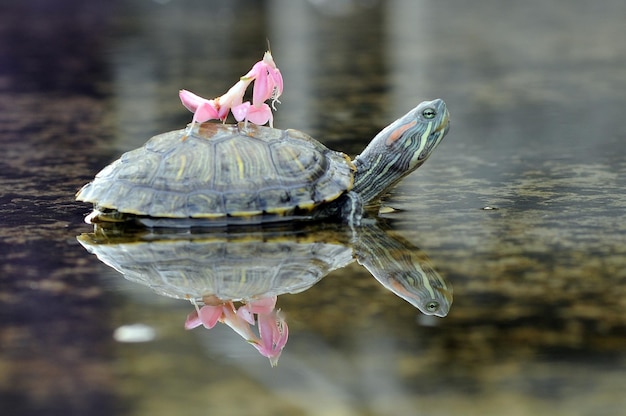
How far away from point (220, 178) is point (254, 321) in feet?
3.13

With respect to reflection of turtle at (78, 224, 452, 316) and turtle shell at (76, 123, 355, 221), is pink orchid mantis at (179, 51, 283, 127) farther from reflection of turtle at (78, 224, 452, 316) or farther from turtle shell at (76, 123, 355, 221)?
reflection of turtle at (78, 224, 452, 316)

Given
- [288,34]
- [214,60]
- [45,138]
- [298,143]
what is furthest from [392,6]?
[298,143]

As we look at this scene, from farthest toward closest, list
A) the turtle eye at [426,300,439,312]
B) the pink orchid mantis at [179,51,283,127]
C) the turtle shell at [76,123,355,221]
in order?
the pink orchid mantis at [179,51,283,127] → the turtle shell at [76,123,355,221] → the turtle eye at [426,300,439,312]

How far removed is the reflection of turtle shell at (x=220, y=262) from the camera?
10.4 ft

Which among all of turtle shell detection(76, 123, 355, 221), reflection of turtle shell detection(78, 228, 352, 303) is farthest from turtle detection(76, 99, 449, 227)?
reflection of turtle shell detection(78, 228, 352, 303)

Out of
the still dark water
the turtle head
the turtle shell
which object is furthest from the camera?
the turtle head

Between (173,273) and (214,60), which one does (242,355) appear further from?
(214,60)

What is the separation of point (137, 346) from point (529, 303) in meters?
1.14

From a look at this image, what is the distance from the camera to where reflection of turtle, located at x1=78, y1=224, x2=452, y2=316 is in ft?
10.3

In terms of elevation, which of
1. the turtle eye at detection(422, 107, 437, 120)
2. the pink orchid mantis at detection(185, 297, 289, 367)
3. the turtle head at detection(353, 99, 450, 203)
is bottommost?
the pink orchid mantis at detection(185, 297, 289, 367)

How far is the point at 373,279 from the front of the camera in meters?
3.27

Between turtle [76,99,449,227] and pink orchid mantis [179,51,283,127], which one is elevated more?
pink orchid mantis [179,51,283,127]

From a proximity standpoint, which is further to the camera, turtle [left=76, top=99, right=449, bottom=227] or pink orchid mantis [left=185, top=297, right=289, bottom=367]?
turtle [left=76, top=99, right=449, bottom=227]

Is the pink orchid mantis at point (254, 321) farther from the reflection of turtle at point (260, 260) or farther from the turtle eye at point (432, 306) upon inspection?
the turtle eye at point (432, 306)
